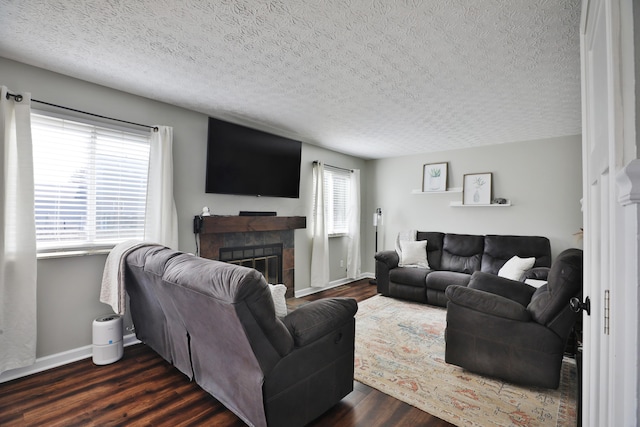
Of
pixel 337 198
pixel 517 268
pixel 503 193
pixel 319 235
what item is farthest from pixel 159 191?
pixel 503 193

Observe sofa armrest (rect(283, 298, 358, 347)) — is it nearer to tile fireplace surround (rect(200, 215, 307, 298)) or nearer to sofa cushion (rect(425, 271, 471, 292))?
tile fireplace surround (rect(200, 215, 307, 298))

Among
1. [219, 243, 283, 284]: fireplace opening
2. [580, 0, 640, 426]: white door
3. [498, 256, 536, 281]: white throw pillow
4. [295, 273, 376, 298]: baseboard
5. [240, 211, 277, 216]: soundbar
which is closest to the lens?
[580, 0, 640, 426]: white door

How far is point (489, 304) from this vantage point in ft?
7.66

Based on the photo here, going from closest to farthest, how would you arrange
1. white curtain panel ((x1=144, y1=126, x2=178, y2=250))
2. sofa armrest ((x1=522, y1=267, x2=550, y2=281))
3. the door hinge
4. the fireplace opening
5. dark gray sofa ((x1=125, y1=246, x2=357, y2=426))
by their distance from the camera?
the door hinge, dark gray sofa ((x1=125, y1=246, x2=357, y2=426)), white curtain panel ((x1=144, y1=126, x2=178, y2=250)), sofa armrest ((x1=522, y1=267, x2=550, y2=281)), the fireplace opening

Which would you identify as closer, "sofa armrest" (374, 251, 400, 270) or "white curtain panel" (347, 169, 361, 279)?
"sofa armrest" (374, 251, 400, 270)

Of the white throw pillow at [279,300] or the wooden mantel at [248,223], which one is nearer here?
the white throw pillow at [279,300]

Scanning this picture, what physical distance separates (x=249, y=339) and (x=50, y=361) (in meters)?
2.24

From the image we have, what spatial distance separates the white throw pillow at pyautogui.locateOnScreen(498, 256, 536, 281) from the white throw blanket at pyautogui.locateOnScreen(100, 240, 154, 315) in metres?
3.99

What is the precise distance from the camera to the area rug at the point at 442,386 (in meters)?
1.97

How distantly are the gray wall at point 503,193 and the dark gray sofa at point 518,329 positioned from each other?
90.3 inches

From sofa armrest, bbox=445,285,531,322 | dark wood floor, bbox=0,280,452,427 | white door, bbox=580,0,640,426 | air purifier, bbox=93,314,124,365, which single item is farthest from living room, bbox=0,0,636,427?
white door, bbox=580,0,640,426

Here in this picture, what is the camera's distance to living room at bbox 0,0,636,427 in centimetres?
256

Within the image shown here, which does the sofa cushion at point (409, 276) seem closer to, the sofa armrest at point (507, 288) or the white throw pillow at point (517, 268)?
the white throw pillow at point (517, 268)

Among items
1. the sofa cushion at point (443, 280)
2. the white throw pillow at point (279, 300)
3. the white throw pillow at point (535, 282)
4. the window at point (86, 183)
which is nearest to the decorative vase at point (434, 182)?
the sofa cushion at point (443, 280)
